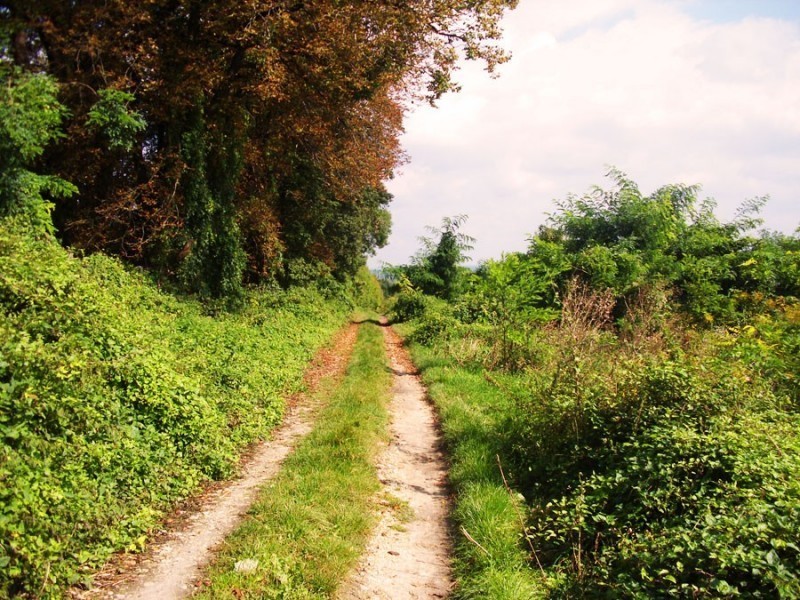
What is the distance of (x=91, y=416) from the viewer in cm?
516

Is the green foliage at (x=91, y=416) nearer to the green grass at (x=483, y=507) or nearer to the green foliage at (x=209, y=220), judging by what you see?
the green grass at (x=483, y=507)

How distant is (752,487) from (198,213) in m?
13.9

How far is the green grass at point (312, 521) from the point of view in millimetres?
4348

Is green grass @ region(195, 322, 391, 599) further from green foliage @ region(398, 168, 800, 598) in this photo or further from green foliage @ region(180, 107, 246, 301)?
green foliage @ region(180, 107, 246, 301)

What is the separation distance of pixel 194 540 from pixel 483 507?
3041 millimetres

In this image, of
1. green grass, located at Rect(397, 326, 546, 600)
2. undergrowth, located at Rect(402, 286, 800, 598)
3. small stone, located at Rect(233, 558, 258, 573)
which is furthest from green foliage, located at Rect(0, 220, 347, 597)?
undergrowth, located at Rect(402, 286, 800, 598)

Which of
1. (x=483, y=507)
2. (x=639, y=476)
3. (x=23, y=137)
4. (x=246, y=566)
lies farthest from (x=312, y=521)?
(x=23, y=137)

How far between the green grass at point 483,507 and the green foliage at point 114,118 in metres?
9.12

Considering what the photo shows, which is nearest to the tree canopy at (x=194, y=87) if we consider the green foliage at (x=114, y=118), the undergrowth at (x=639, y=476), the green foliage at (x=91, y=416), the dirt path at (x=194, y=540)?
the green foliage at (x=114, y=118)

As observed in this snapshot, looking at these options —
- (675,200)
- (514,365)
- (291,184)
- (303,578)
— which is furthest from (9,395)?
(291,184)

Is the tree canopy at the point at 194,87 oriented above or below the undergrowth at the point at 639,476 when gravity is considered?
above

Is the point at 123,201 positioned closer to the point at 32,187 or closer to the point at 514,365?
the point at 32,187

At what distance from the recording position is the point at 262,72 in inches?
512

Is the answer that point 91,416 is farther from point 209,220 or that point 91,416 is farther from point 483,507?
point 209,220
